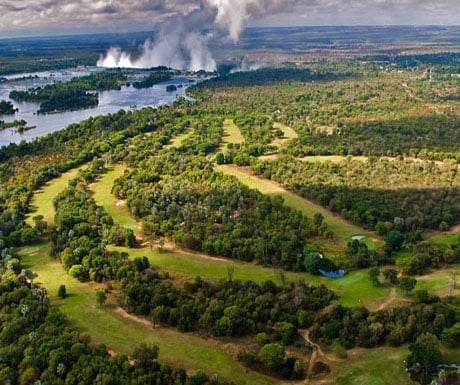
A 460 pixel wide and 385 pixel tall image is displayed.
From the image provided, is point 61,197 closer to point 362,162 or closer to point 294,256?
point 294,256

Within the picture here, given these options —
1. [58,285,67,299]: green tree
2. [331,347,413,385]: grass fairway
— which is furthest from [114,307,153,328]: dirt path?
[331,347,413,385]: grass fairway

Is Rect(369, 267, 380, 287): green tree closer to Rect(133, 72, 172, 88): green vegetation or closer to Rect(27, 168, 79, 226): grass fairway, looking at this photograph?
Rect(27, 168, 79, 226): grass fairway

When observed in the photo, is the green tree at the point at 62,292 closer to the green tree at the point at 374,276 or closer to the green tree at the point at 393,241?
the green tree at the point at 374,276

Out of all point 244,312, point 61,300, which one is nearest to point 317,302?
point 244,312

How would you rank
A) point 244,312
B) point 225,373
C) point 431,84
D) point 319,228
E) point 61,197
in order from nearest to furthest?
point 225,373 < point 244,312 < point 319,228 < point 61,197 < point 431,84

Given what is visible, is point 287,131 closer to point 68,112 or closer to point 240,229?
point 240,229

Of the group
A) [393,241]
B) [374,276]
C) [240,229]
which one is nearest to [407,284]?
[374,276]
